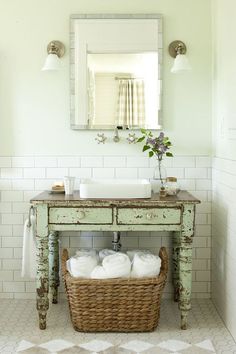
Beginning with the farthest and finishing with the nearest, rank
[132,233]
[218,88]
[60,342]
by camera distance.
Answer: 1. [132,233]
2. [218,88]
3. [60,342]

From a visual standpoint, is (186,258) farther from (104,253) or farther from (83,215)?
(83,215)

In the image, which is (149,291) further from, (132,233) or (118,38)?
(118,38)

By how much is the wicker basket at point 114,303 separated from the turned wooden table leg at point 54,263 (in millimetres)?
541

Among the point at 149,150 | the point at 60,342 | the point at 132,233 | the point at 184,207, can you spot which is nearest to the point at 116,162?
the point at 149,150

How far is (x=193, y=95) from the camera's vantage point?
13.7 ft

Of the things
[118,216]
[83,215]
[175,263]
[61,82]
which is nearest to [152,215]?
[118,216]

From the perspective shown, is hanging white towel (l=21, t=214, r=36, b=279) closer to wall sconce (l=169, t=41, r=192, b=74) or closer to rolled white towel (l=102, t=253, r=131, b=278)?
rolled white towel (l=102, t=253, r=131, b=278)

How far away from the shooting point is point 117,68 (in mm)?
4062

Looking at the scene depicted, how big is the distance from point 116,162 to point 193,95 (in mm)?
835

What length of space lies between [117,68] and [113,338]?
6.74 feet

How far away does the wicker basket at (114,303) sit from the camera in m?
3.48

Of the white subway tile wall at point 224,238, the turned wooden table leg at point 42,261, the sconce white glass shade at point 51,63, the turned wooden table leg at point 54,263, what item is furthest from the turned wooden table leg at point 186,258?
the sconce white glass shade at point 51,63

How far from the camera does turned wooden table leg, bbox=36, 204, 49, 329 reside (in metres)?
3.52

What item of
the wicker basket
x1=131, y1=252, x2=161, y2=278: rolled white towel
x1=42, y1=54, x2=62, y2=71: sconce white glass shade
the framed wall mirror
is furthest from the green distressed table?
x1=42, y1=54, x2=62, y2=71: sconce white glass shade
